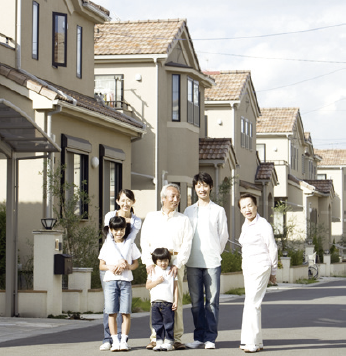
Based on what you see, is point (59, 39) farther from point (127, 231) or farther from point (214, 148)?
point (214, 148)

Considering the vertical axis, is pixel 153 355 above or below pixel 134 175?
below

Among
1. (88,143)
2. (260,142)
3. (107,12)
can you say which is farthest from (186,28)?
(260,142)

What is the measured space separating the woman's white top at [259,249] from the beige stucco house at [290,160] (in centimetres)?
3555

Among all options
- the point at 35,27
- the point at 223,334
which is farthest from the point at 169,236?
the point at 35,27

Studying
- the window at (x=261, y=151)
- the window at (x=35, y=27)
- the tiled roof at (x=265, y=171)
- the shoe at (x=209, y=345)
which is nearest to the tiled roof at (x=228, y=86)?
the tiled roof at (x=265, y=171)

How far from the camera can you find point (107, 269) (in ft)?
37.1

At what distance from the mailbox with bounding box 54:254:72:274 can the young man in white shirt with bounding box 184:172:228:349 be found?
187 inches

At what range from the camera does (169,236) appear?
11.2 meters

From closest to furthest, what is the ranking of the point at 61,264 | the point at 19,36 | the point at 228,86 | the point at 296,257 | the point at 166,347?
the point at 166,347 → the point at 61,264 → the point at 19,36 → the point at 296,257 → the point at 228,86

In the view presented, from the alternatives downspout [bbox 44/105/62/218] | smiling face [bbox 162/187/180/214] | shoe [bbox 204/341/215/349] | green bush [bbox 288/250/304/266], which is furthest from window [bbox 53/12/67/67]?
green bush [bbox 288/250/304/266]

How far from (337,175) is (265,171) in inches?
1268

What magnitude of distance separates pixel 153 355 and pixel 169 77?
67.5 feet

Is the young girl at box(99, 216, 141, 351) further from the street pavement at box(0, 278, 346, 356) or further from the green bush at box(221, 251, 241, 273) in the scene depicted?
the green bush at box(221, 251, 241, 273)

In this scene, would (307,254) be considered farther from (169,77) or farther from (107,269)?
(107,269)
